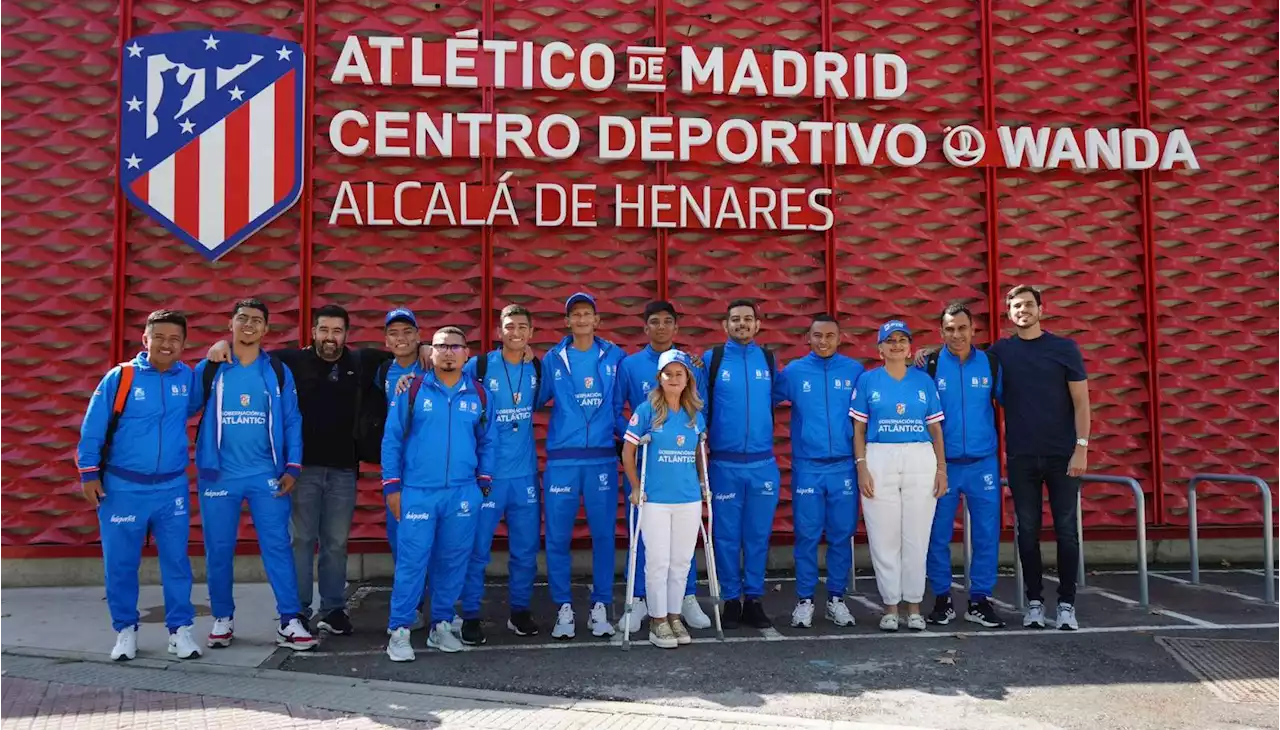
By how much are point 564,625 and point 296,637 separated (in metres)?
1.68

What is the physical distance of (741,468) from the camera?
6.18 meters

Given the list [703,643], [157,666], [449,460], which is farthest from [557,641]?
[157,666]

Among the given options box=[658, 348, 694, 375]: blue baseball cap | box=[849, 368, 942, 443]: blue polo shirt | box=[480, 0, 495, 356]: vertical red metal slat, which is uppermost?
box=[480, 0, 495, 356]: vertical red metal slat

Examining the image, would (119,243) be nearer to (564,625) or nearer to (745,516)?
(564,625)

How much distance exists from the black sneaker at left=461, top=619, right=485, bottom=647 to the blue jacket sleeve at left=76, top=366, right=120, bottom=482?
92.9 inches

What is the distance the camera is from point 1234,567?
8555mm

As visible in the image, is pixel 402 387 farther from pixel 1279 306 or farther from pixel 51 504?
pixel 1279 306

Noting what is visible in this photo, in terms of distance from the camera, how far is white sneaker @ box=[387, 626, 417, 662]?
17.5 ft

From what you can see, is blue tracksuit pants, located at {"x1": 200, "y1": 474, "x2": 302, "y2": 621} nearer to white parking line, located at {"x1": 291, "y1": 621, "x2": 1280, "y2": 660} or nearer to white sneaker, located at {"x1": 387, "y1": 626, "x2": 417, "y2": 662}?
white parking line, located at {"x1": 291, "y1": 621, "x2": 1280, "y2": 660}

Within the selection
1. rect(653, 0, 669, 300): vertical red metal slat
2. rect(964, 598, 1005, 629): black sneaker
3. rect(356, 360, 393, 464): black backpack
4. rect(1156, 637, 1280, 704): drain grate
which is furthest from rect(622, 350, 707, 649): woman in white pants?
rect(1156, 637, 1280, 704): drain grate

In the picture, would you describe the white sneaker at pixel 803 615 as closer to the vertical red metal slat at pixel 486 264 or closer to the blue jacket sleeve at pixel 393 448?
the blue jacket sleeve at pixel 393 448

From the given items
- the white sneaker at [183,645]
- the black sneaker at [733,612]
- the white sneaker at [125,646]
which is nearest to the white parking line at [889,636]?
the black sneaker at [733,612]

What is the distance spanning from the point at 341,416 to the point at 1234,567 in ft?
27.0

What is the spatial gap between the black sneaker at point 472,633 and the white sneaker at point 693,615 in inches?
52.4
